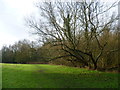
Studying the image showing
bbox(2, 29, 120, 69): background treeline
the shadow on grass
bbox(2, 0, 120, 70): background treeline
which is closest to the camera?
the shadow on grass

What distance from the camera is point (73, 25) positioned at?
10.3 meters

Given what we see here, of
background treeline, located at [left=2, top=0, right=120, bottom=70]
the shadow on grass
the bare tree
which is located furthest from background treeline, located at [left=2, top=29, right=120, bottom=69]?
the shadow on grass

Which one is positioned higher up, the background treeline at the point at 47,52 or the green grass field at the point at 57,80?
the background treeline at the point at 47,52

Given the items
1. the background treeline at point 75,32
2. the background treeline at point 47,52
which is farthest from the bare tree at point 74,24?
the background treeline at point 47,52

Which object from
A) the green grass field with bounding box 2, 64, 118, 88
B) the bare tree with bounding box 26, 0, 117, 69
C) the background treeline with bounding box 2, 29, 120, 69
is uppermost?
the bare tree with bounding box 26, 0, 117, 69

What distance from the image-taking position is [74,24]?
10.2 meters

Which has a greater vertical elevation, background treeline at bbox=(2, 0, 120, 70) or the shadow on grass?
background treeline at bbox=(2, 0, 120, 70)

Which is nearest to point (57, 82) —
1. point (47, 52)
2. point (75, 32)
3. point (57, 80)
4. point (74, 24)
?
point (57, 80)

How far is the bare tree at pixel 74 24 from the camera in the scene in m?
9.66

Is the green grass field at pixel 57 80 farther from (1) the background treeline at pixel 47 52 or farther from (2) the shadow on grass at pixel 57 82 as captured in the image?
(1) the background treeline at pixel 47 52

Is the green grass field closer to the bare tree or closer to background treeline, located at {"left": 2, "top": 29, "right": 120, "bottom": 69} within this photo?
background treeline, located at {"left": 2, "top": 29, "right": 120, "bottom": 69}

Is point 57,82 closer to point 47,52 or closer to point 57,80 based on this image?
point 57,80

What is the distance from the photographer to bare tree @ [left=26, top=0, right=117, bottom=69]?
966cm

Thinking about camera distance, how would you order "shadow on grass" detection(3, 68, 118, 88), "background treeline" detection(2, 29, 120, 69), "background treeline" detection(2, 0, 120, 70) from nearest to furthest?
"shadow on grass" detection(3, 68, 118, 88), "background treeline" detection(2, 0, 120, 70), "background treeline" detection(2, 29, 120, 69)
